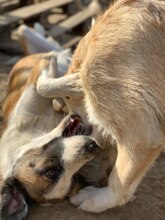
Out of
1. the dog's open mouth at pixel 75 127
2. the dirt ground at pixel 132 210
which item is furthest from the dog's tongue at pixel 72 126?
the dirt ground at pixel 132 210

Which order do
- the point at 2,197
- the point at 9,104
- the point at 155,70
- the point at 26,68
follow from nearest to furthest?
the point at 155,70 < the point at 2,197 < the point at 9,104 < the point at 26,68

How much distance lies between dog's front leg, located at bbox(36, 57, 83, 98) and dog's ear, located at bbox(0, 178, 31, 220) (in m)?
0.77

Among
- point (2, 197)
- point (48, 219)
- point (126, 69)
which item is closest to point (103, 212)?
point (48, 219)

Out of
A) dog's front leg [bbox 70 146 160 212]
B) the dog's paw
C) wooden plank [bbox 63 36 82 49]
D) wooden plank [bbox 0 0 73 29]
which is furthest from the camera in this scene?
wooden plank [bbox 63 36 82 49]

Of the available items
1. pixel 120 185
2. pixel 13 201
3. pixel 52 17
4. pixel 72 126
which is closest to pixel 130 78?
pixel 120 185

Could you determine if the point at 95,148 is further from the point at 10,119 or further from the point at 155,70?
the point at 10,119

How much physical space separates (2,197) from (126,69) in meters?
1.32

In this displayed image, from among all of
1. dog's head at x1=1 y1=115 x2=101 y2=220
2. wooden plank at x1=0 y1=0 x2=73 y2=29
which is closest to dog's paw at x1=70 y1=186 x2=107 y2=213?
dog's head at x1=1 y1=115 x2=101 y2=220

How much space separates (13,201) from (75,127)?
2.73 feet

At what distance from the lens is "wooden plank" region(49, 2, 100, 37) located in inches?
327

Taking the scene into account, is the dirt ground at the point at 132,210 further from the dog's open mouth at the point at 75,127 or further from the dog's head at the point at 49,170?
the dog's open mouth at the point at 75,127

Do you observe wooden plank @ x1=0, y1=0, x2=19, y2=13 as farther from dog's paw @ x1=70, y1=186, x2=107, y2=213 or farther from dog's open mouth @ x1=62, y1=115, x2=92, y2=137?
dog's paw @ x1=70, y1=186, x2=107, y2=213

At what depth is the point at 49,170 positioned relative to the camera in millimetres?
4145

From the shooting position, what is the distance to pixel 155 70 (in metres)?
3.62
